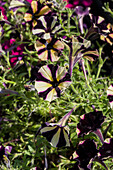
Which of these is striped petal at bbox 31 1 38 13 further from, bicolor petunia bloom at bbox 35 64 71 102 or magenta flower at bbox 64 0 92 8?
bicolor petunia bloom at bbox 35 64 71 102

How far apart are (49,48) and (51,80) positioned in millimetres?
222

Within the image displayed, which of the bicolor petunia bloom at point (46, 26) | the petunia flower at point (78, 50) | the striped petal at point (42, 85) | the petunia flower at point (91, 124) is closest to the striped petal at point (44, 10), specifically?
the bicolor petunia bloom at point (46, 26)

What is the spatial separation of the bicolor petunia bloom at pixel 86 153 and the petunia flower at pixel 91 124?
54mm

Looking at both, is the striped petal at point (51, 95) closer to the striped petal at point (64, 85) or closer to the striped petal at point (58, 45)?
the striped petal at point (64, 85)

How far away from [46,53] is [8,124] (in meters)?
0.56

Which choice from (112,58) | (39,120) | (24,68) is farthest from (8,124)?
(112,58)

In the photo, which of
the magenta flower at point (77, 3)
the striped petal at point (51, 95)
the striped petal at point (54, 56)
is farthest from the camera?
the magenta flower at point (77, 3)

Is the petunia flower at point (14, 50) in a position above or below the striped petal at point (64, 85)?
above

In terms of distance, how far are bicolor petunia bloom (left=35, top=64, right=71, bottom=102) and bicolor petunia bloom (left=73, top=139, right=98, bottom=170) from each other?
0.84 ft

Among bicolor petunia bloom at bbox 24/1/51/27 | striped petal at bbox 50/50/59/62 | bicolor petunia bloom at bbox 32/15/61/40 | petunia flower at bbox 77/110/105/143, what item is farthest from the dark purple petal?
bicolor petunia bloom at bbox 24/1/51/27

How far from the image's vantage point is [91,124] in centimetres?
96

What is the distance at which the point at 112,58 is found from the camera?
4.81 feet

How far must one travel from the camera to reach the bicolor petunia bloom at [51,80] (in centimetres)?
94

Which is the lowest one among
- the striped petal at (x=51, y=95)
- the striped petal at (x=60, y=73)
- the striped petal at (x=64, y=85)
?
the striped petal at (x=51, y=95)
